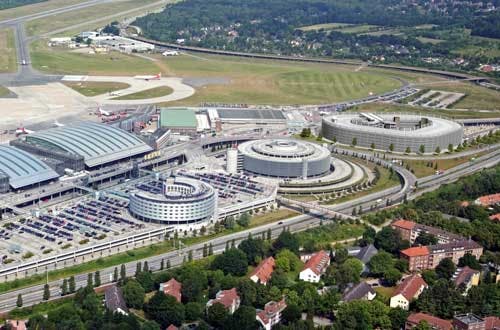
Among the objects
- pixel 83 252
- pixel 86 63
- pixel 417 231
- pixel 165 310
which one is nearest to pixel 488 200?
pixel 417 231

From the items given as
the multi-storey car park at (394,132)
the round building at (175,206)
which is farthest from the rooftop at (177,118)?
the round building at (175,206)

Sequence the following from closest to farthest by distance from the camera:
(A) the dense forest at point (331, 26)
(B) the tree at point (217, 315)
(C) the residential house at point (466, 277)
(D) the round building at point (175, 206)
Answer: (B) the tree at point (217, 315), (C) the residential house at point (466, 277), (D) the round building at point (175, 206), (A) the dense forest at point (331, 26)

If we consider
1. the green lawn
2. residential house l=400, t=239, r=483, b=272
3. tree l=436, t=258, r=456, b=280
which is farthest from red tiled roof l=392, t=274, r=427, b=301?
the green lawn

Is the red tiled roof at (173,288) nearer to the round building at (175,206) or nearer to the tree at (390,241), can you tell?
the round building at (175,206)

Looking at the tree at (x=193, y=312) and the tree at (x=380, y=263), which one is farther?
the tree at (x=380, y=263)

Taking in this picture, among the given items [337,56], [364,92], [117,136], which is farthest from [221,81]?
[117,136]

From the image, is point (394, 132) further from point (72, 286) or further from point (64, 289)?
point (64, 289)
